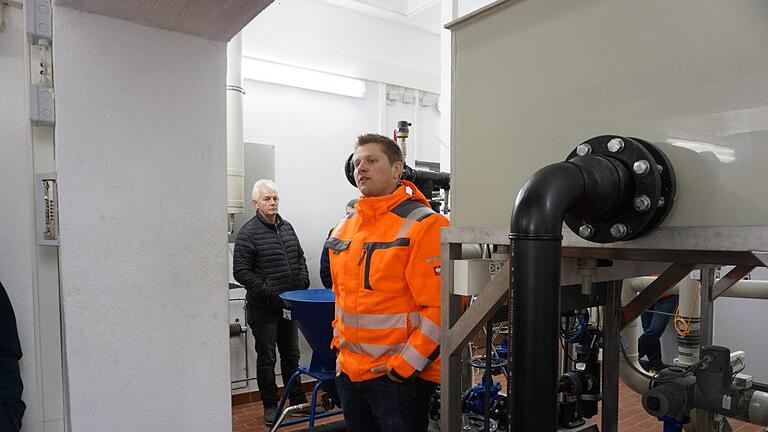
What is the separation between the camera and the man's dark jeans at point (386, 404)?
163 centimetres

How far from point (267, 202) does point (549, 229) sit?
2.92 metres

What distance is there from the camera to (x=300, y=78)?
13.1 ft

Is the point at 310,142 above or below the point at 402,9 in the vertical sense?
below

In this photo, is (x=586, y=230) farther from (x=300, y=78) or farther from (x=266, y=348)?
(x=300, y=78)

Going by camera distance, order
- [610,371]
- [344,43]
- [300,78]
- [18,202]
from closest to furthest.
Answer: [18,202] < [610,371] < [300,78] < [344,43]

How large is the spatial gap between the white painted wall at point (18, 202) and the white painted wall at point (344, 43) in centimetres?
245

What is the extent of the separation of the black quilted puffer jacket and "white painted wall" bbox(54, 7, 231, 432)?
6.47 ft

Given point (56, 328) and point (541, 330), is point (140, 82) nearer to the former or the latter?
point (56, 328)

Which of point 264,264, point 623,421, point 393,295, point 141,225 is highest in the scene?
point 141,225

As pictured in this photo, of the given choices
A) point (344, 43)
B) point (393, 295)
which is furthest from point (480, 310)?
point (344, 43)

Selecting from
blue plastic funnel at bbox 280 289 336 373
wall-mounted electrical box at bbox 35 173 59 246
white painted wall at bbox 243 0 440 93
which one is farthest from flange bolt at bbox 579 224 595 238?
white painted wall at bbox 243 0 440 93

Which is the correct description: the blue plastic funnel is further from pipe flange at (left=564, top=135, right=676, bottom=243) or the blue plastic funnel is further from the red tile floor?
pipe flange at (left=564, top=135, right=676, bottom=243)

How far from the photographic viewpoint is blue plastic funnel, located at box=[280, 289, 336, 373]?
2436 mm

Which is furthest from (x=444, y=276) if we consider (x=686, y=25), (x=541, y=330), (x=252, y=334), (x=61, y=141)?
(x=252, y=334)
